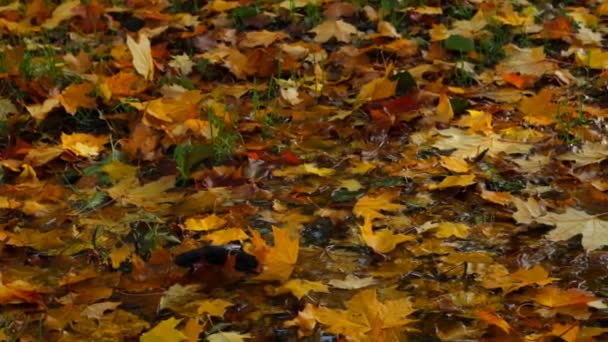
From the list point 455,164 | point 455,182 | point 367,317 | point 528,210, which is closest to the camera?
point 367,317

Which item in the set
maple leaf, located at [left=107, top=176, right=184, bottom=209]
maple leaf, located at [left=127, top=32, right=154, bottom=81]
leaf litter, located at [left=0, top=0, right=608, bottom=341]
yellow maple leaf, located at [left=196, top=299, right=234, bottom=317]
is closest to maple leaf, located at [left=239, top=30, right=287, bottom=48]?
leaf litter, located at [left=0, top=0, right=608, bottom=341]

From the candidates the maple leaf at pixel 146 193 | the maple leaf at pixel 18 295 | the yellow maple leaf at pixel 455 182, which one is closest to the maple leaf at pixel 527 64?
the yellow maple leaf at pixel 455 182

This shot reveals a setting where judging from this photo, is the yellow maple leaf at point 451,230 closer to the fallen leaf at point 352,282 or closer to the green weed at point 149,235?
the fallen leaf at point 352,282

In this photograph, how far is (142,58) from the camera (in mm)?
3293

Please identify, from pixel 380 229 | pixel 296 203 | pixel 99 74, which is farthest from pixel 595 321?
pixel 99 74

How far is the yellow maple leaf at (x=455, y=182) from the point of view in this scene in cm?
245

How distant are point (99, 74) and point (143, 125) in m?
0.55

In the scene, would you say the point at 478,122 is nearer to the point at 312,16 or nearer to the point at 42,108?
the point at 312,16

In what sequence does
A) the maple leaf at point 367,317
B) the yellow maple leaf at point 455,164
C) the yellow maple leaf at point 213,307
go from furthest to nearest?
the yellow maple leaf at point 455,164 → the yellow maple leaf at point 213,307 → the maple leaf at point 367,317

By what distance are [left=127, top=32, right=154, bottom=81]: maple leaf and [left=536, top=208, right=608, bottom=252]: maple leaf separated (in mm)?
1595

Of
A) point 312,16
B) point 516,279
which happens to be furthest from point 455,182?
point 312,16

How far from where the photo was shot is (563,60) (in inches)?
134

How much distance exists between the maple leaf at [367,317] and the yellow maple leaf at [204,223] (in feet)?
1.60

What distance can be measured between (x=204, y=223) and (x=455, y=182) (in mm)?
698
